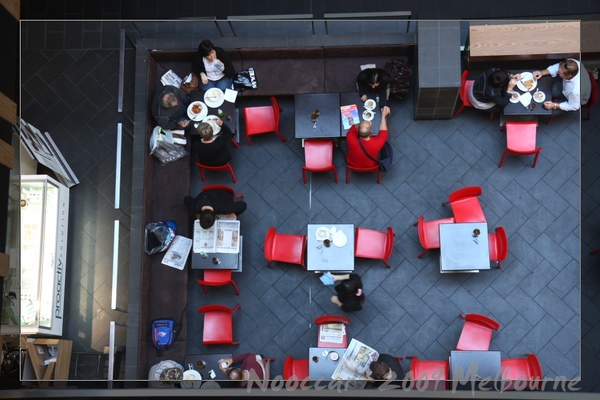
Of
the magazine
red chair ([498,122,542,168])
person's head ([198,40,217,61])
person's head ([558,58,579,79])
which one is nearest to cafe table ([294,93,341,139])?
the magazine

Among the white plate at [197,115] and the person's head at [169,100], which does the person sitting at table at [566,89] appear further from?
the person's head at [169,100]

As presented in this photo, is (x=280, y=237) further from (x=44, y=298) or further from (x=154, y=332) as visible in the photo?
(x=44, y=298)

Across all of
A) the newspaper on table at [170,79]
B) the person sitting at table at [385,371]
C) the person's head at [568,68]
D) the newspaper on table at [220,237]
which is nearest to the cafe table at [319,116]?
the newspaper on table at [220,237]

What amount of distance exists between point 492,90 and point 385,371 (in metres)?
3.89

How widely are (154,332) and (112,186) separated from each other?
209 cm

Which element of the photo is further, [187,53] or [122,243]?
[187,53]

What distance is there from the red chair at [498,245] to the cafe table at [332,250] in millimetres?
1840

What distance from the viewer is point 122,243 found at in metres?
9.76

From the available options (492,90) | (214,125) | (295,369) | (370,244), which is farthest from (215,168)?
(492,90)

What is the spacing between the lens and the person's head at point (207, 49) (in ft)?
32.2

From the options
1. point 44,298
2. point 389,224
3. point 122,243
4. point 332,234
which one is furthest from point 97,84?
point 389,224

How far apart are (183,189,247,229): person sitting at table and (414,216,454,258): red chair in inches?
93.8

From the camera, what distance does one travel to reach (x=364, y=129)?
931 centimetres

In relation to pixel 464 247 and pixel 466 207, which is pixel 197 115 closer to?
pixel 466 207
